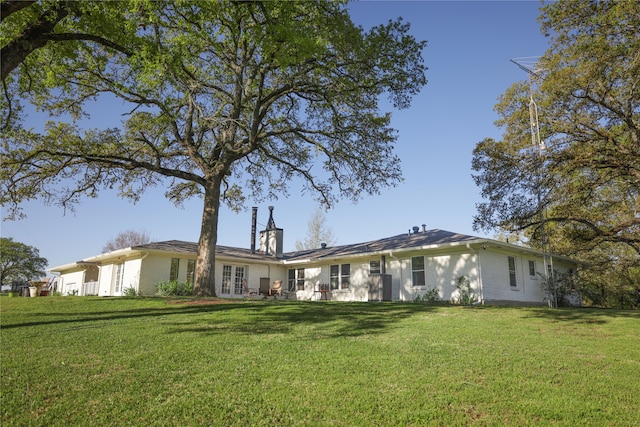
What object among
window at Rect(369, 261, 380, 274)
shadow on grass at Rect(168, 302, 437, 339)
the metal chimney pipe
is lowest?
shadow on grass at Rect(168, 302, 437, 339)

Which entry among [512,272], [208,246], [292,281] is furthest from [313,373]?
[292,281]

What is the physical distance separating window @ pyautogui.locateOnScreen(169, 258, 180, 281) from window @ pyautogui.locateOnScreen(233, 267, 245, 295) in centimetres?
333

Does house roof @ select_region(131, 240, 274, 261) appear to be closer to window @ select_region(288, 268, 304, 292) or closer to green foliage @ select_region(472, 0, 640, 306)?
window @ select_region(288, 268, 304, 292)

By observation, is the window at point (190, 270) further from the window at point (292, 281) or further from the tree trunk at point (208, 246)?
the window at point (292, 281)

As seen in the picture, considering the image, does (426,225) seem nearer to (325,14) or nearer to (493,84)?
(493,84)

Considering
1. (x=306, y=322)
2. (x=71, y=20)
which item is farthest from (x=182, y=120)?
(x=306, y=322)

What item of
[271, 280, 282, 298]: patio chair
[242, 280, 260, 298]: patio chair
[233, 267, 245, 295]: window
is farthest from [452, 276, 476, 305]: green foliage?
[233, 267, 245, 295]: window

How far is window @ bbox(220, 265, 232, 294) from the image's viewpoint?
22.6m

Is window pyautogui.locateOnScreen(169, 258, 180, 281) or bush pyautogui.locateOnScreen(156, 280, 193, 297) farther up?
window pyautogui.locateOnScreen(169, 258, 180, 281)

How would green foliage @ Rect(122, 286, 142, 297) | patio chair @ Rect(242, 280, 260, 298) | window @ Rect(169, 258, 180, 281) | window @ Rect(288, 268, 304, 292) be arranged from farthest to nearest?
window @ Rect(288, 268, 304, 292), patio chair @ Rect(242, 280, 260, 298), window @ Rect(169, 258, 180, 281), green foliage @ Rect(122, 286, 142, 297)

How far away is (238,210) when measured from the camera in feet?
70.8

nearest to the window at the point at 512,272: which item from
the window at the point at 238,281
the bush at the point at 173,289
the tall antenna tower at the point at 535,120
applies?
the tall antenna tower at the point at 535,120

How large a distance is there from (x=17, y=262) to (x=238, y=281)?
139 feet

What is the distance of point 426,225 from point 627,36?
1286 centimetres
